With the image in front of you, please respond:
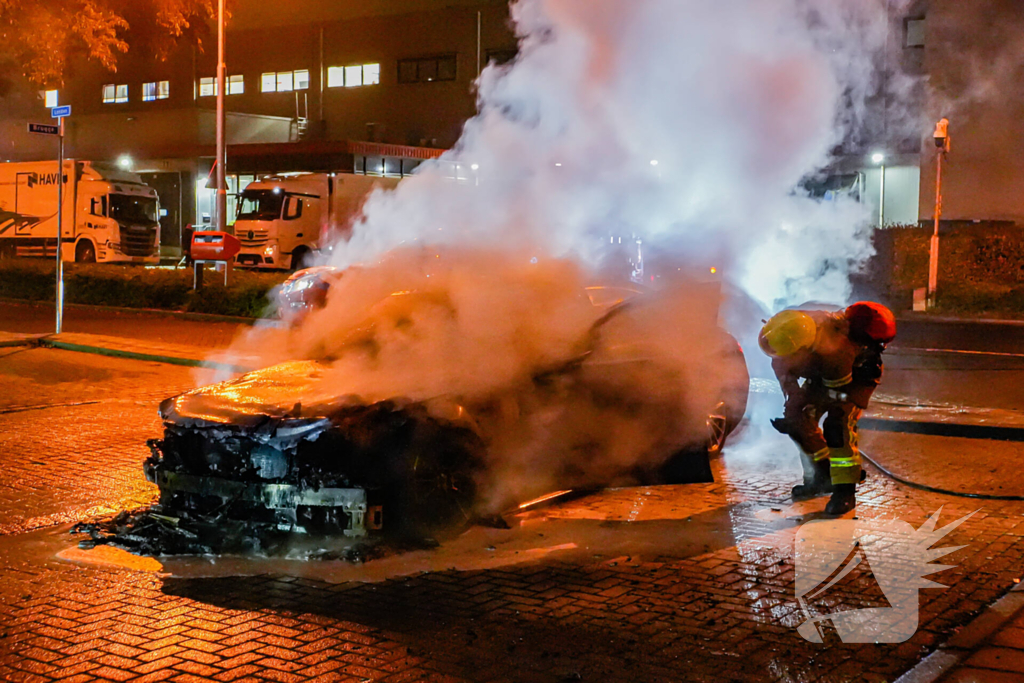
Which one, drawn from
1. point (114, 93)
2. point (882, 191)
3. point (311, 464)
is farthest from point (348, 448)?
point (114, 93)

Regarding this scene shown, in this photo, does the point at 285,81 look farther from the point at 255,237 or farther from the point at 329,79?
the point at 255,237

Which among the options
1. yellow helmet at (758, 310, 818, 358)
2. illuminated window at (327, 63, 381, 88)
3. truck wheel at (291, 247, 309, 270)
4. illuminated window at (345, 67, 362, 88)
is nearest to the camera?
yellow helmet at (758, 310, 818, 358)

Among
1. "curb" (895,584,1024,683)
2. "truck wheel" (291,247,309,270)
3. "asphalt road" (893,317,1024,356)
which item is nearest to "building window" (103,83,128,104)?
"truck wheel" (291,247,309,270)

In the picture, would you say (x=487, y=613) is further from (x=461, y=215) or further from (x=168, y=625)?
(x=461, y=215)

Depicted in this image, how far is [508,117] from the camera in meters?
10.2

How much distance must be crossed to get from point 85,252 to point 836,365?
31.9 m

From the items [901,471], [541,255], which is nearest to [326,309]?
[541,255]

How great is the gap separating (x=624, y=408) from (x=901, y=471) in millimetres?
2724

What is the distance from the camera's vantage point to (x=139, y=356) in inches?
579

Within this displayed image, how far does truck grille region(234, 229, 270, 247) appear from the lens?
2985 cm

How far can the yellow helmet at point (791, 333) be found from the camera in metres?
6.54

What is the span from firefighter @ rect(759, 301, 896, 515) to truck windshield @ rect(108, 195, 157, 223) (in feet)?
102

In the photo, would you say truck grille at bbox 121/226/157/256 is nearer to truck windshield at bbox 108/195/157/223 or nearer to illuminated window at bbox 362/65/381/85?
truck windshield at bbox 108/195/157/223

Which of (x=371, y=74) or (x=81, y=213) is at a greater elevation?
(x=371, y=74)
